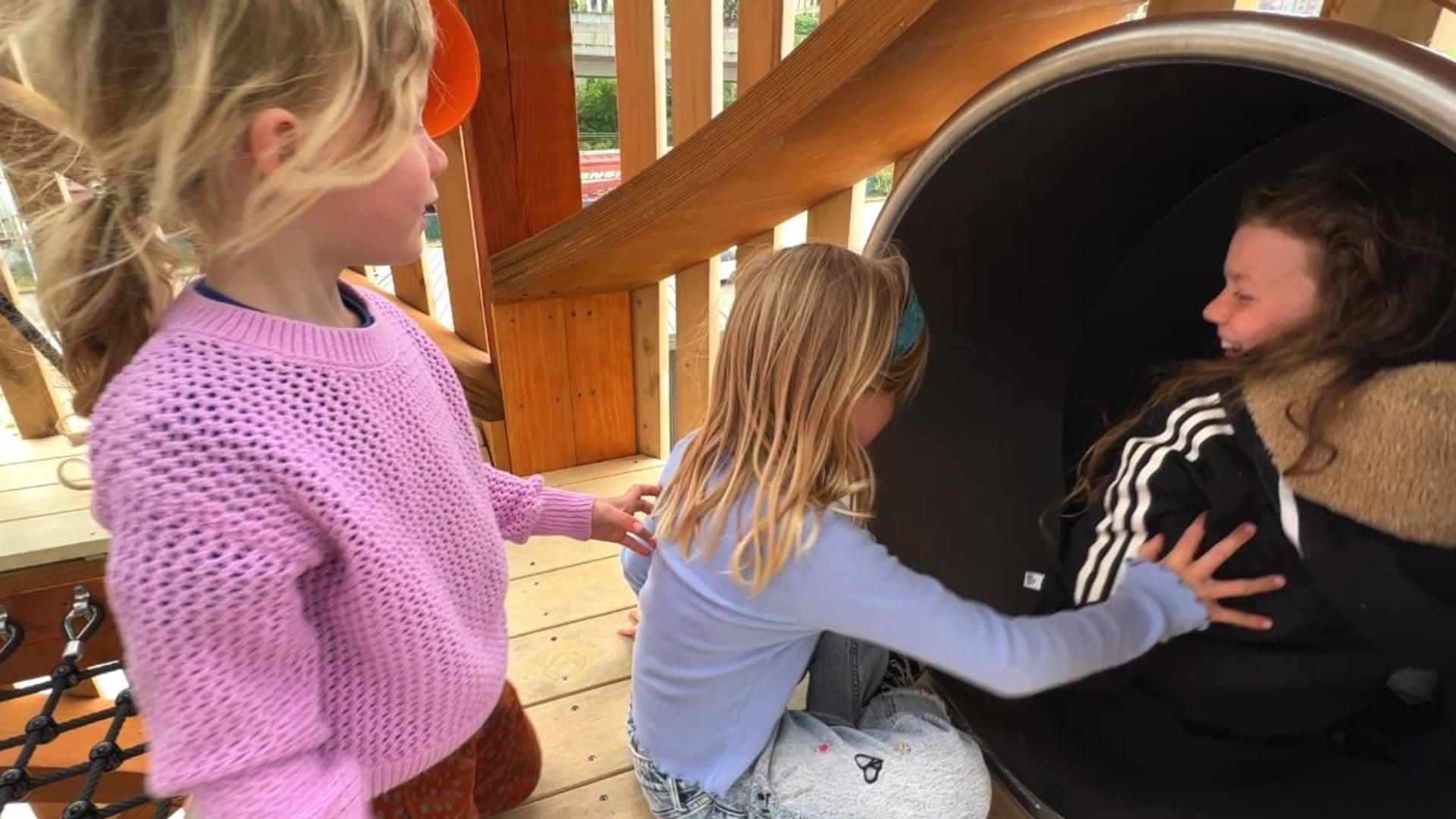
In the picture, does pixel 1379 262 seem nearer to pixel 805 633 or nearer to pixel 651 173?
pixel 805 633

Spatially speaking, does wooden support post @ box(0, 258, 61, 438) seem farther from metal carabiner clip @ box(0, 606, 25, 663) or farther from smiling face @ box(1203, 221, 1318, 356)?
smiling face @ box(1203, 221, 1318, 356)

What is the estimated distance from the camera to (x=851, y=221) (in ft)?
4.89

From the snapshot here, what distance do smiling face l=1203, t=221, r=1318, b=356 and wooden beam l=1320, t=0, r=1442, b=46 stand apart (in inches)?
10.0

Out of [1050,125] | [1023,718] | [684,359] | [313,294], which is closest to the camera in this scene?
[313,294]

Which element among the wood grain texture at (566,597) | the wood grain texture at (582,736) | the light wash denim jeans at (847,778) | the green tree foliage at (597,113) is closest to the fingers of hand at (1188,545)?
the light wash denim jeans at (847,778)

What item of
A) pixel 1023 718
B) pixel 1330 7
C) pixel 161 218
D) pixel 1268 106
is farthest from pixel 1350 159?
pixel 161 218

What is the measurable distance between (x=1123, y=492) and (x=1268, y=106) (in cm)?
50

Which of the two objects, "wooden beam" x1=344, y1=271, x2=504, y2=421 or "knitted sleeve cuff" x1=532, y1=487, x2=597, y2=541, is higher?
"knitted sleeve cuff" x1=532, y1=487, x2=597, y2=541

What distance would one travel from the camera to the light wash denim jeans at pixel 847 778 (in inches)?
37.8

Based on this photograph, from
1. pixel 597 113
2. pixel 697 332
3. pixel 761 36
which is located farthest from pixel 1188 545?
pixel 597 113

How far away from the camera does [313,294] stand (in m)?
0.76

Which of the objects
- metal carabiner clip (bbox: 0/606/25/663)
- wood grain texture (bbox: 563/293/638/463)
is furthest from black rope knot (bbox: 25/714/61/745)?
wood grain texture (bbox: 563/293/638/463)

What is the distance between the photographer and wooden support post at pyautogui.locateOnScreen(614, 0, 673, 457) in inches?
65.0

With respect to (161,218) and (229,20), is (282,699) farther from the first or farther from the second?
(229,20)
